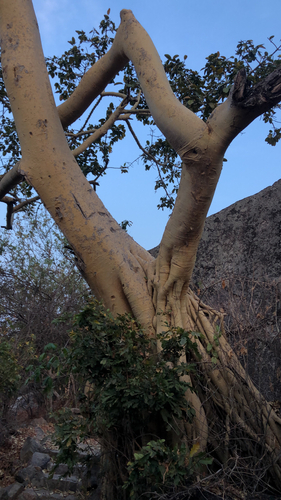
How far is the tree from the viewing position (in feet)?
9.47

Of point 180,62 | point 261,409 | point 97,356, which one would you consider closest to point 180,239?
point 97,356

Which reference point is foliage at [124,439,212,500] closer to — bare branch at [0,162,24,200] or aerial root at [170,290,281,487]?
aerial root at [170,290,281,487]

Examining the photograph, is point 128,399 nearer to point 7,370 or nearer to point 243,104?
point 243,104

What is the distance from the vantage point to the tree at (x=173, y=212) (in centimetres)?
289

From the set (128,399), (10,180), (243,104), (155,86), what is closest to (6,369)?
(10,180)

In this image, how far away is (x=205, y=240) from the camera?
6.65 meters

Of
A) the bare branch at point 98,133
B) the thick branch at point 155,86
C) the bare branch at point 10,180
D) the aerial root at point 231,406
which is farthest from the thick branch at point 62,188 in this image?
the bare branch at point 98,133

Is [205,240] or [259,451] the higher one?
[205,240]

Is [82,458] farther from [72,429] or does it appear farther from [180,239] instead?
[180,239]

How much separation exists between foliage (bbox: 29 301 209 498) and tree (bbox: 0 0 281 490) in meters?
0.25

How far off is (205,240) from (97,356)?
421 centimetres

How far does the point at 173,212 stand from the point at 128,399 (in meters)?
1.47

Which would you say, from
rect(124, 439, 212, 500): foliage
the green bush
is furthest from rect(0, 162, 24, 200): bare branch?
rect(124, 439, 212, 500): foliage

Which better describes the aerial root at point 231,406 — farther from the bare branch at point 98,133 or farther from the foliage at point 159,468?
the bare branch at point 98,133
